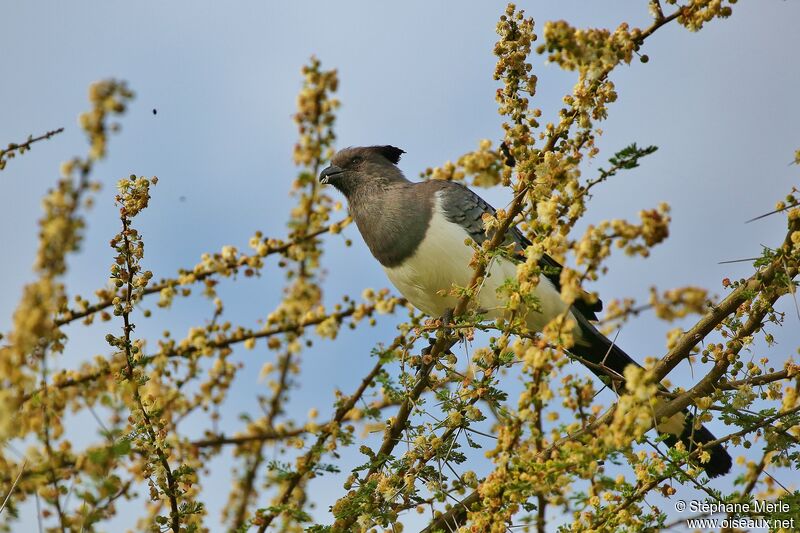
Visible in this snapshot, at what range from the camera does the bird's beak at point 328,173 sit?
6320 mm

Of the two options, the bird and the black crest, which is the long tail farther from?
the black crest

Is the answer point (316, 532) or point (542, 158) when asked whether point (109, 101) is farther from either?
point (316, 532)

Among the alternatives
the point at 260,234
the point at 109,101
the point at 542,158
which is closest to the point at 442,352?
the point at 260,234

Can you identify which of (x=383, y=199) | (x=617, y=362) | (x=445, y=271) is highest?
(x=383, y=199)

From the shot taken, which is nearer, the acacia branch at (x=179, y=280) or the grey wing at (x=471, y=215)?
the acacia branch at (x=179, y=280)

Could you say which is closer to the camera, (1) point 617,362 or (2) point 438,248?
(1) point 617,362

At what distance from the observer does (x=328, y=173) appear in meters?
6.38

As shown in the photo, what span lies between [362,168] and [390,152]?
0.34 meters

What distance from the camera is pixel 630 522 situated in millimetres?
3490

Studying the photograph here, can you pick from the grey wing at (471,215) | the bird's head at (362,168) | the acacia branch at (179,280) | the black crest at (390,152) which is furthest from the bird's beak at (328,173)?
the acacia branch at (179,280)

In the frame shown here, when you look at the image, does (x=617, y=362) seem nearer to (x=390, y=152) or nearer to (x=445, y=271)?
(x=445, y=271)

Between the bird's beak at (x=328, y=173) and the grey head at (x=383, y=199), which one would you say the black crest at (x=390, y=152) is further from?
the bird's beak at (x=328, y=173)

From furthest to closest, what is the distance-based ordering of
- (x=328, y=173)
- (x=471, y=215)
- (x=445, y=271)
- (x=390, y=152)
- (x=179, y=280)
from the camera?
(x=390, y=152) < (x=328, y=173) < (x=471, y=215) < (x=445, y=271) < (x=179, y=280)

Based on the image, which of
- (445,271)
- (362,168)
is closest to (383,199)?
(362,168)
